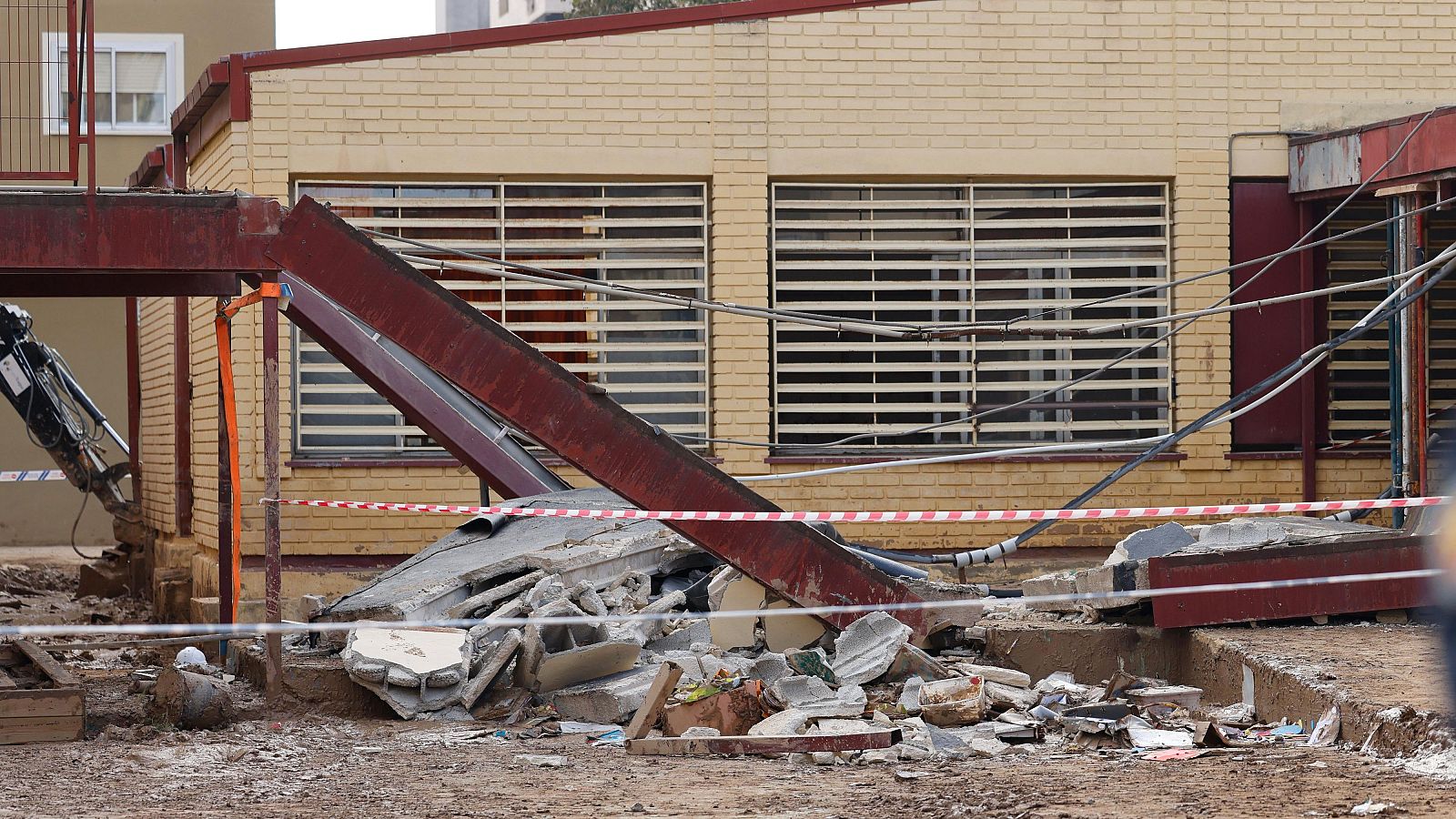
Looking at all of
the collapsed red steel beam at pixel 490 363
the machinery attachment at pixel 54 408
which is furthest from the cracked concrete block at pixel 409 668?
the machinery attachment at pixel 54 408

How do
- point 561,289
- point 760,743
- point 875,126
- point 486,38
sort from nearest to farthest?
point 760,743
point 486,38
point 875,126
point 561,289

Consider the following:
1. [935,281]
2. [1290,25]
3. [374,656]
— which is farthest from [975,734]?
[1290,25]

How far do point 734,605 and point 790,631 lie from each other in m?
0.39

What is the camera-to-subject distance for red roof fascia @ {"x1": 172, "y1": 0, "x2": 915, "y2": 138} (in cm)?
1285

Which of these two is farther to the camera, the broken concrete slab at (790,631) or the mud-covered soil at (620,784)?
the broken concrete slab at (790,631)

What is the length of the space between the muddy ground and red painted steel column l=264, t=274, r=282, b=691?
46cm

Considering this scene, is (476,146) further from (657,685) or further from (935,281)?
(657,685)

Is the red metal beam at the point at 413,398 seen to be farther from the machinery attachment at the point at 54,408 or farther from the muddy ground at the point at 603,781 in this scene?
the machinery attachment at the point at 54,408

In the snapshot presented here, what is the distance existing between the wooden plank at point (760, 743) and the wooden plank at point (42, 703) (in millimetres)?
3089

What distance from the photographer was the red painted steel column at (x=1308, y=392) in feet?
44.7

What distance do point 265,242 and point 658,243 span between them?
4699 millimetres

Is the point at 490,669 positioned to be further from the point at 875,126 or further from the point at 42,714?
the point at 875,126

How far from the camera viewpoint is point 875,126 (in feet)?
44.1

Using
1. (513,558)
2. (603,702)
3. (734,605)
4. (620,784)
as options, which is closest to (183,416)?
(513,558)
